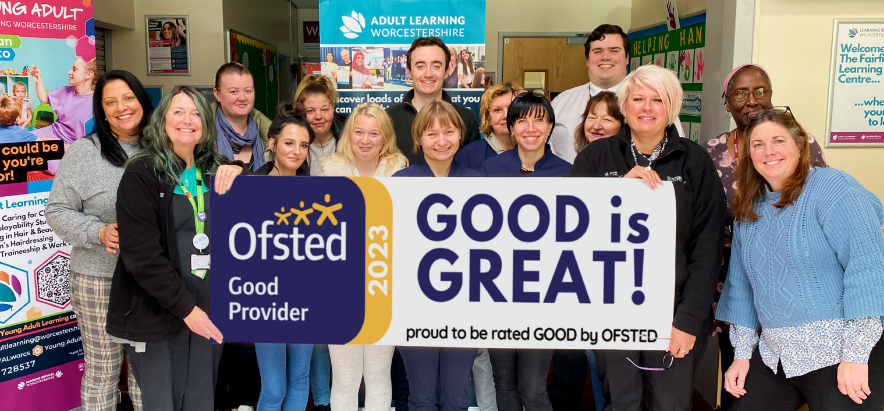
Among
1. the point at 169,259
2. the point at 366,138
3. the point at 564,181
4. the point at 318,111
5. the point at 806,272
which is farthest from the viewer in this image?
the point at 318,111

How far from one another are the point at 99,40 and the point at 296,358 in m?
4.58

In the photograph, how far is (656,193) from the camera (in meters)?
2.01

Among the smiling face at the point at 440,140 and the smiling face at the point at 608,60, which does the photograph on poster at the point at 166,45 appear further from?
the smiling face at the point at 440,140

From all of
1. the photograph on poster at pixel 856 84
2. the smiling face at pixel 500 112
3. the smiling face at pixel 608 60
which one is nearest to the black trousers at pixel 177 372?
the smiling face at pixel 500 112

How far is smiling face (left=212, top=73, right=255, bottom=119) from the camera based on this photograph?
10.8 ft

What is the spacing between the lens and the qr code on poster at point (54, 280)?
9.57 ft

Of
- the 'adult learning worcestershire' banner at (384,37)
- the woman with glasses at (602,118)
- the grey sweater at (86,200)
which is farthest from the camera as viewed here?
the 'adult learning worcestershire' banner at (384,37)

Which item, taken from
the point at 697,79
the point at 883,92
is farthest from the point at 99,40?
the point at 883,92

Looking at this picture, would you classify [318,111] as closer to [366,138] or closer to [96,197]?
[366,138]

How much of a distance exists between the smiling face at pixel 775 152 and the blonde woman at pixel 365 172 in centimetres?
144

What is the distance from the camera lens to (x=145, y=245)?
6.86 ft

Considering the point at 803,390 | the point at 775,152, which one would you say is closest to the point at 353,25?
the point at 775,152

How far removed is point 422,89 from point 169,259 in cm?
166

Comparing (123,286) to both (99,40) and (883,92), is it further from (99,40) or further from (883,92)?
(99,40)
